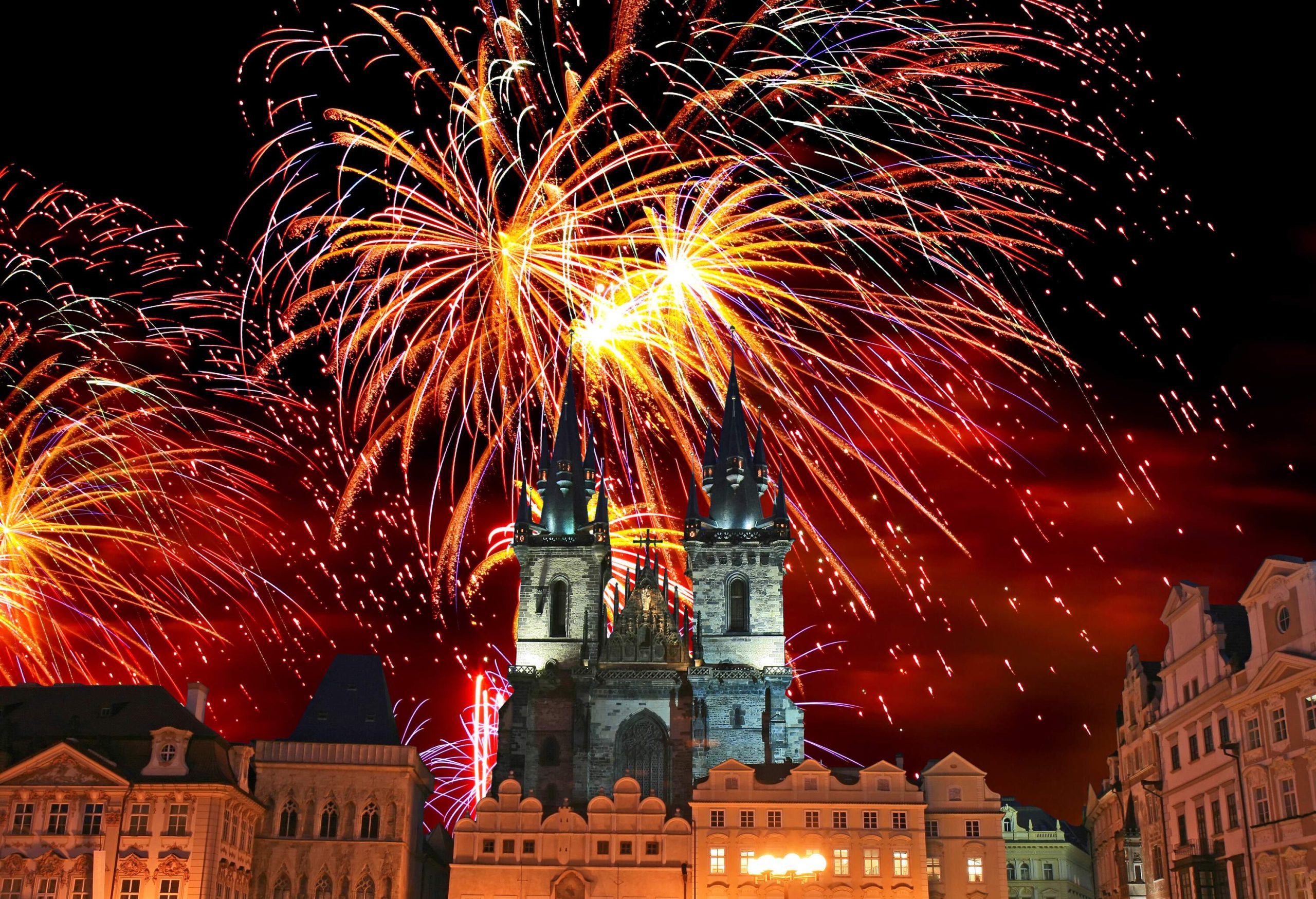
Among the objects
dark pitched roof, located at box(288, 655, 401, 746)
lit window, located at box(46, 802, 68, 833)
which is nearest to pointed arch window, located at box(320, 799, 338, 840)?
dark pitched roof, located at box(288, 655, 401, 746)

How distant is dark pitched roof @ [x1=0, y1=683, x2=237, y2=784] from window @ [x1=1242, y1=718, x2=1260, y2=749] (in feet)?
118

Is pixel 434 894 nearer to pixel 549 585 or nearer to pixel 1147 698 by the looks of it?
pixel 549 585

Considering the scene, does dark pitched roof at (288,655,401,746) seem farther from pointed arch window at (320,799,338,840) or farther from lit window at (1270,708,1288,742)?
lit window at (1270,708,1288,742)

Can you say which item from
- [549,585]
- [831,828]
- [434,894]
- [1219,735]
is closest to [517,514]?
[549,585]

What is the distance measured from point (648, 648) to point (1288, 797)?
3676cm

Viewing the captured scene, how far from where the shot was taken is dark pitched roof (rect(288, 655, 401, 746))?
198 feet

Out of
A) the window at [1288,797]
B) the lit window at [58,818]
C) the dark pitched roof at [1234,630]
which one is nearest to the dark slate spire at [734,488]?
the dark pitched roof at [1234,630]

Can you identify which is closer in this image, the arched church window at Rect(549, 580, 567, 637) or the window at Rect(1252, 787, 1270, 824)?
the window at Rect(1252, 787, 1270, 824)

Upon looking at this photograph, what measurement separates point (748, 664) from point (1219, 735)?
3128 centimetres

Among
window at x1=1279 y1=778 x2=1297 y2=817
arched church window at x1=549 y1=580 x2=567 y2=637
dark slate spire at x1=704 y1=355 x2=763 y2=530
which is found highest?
dark slate spire at x1=704 y1=355 x2=763 y2=530

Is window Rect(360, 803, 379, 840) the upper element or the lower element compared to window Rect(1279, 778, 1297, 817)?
upper

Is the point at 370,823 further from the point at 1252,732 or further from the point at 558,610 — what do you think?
the point at 1252,732

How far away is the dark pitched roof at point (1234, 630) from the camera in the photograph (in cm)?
4600

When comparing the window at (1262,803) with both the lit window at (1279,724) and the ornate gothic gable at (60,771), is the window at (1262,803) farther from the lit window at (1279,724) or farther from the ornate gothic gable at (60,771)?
the ornate gothic gable at (60,771)
